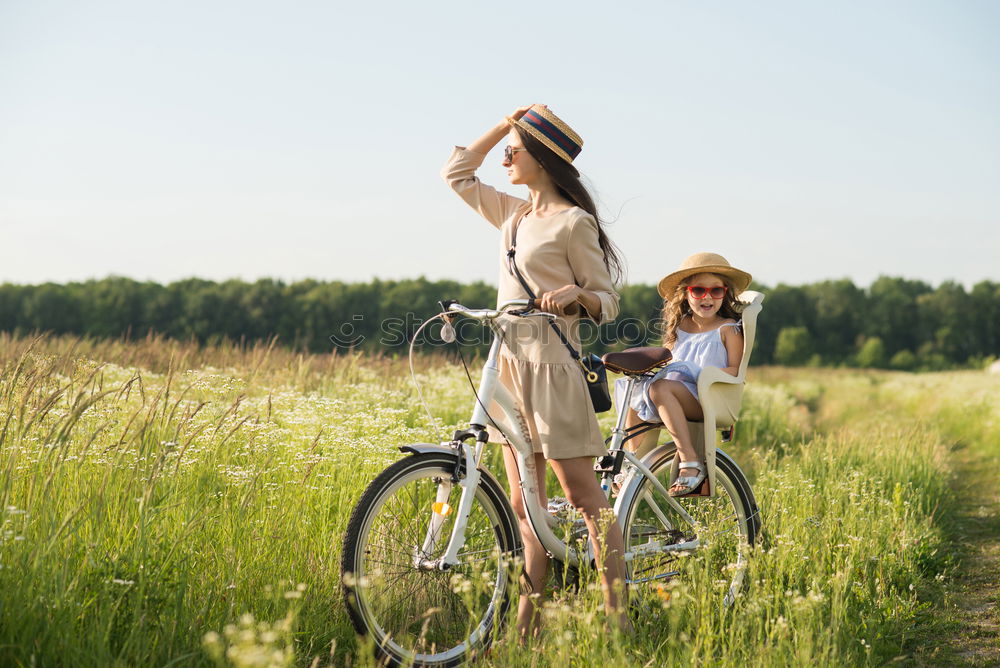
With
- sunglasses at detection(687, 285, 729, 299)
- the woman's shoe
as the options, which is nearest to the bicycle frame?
the woman's shoe

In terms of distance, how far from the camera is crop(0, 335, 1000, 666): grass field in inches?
108

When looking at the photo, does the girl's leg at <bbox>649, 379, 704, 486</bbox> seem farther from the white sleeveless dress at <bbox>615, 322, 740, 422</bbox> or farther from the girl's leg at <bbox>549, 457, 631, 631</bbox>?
the girl's leg at <bbox>549, 457, 631, 631</bbox>

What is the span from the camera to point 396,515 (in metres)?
3.29

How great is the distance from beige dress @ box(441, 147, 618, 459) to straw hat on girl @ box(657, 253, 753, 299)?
4.76 ft

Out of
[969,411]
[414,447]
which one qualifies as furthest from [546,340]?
[969,411]

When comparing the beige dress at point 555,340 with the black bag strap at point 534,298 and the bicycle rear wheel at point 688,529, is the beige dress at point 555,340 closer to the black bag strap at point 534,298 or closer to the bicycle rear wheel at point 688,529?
the black bag strap at point 534,298

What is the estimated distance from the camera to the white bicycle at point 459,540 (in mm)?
3066

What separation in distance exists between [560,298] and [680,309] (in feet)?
6.51

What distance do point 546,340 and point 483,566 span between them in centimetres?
117

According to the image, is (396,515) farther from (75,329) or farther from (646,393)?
(75,329)

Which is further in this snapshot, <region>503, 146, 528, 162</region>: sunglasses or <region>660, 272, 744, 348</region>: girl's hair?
<region>660, 272, 744, 348</region>: girl's hair

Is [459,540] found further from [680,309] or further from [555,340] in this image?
[680,309]

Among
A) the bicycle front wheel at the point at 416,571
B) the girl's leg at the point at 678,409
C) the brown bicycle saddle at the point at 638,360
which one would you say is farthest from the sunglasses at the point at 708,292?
the bicycle front wheel at the point at 416,571

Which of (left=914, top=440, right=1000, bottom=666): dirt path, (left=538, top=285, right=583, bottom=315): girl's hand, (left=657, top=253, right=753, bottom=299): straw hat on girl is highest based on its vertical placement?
(left=657, top=253, right=753, bottom=299): straw hat on girl
